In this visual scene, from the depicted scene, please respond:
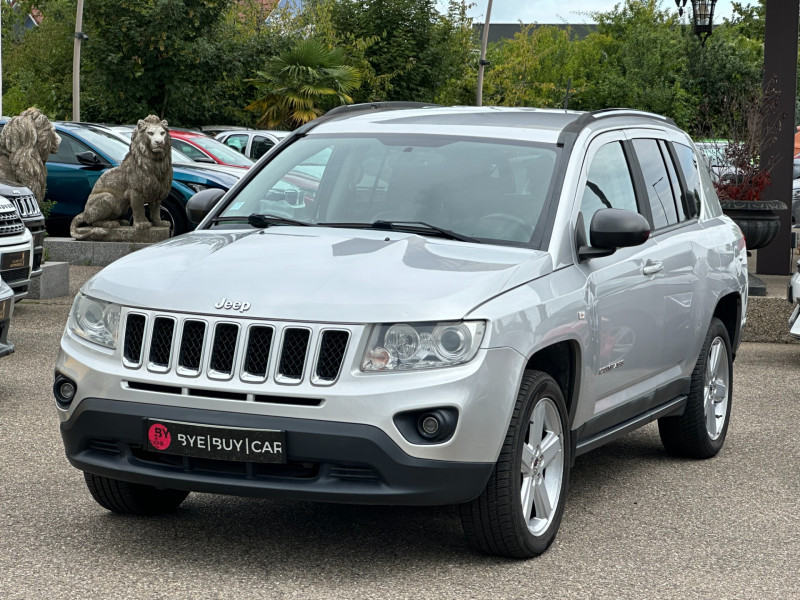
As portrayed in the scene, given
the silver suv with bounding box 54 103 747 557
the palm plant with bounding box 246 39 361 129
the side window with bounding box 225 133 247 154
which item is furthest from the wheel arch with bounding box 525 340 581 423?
the palm plant with bounding box 246 39 361 129

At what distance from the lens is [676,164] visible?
7.10m

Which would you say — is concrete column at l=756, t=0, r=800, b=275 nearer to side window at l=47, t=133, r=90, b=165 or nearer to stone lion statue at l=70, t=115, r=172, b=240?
stone lion statue at l=70, t=115, r=172, b=240

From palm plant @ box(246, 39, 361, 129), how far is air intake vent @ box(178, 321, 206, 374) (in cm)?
3122

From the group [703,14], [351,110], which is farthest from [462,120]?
[703,14]

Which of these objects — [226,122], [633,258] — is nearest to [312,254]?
[633,258]

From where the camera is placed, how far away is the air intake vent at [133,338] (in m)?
4.82

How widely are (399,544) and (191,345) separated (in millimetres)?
1241

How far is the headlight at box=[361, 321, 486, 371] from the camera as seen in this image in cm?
457

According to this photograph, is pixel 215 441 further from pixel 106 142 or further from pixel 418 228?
pixel 106 142

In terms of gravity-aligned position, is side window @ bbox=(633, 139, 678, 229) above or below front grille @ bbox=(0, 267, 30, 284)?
above

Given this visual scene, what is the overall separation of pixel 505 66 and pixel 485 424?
5297 centimetres

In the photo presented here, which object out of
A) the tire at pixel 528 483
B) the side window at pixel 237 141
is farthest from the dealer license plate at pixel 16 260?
the side window at pixel 237 141

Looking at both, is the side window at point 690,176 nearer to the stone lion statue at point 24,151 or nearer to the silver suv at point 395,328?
the silver suv at point 395,328

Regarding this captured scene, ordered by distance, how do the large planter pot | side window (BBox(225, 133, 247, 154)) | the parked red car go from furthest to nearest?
side window (BBox(225, 133, 247, 154)) → the parked red car → the large planter pot
